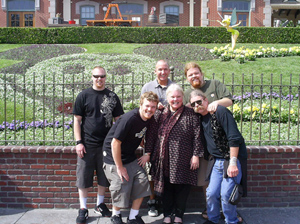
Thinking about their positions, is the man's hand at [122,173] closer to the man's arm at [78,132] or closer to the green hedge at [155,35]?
the man's arm at [78,132]

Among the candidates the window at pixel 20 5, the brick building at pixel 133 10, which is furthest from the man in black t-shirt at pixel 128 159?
the window at pixel 20 5

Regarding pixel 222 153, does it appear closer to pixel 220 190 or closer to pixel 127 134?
pixel 220 190

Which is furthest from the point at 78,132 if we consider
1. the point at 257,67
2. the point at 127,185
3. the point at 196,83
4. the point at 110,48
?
the point at 110,48

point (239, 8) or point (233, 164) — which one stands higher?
point (239, 8)

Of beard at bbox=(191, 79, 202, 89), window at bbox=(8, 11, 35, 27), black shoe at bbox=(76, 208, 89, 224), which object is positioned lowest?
black shoe at bbox=(76, 208, 89, 224)

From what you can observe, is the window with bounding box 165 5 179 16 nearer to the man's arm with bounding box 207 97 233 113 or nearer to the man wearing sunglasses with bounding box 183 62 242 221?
the man wearing sunglasses with bounding box 183 62 242 221

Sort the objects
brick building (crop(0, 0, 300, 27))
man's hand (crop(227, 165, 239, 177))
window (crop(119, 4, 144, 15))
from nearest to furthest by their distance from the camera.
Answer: man's hand (crop(227, 165, 239, 177)), brick building (crop(0, 0, 300, 27)), window (crop(119, 4, 144, 15))

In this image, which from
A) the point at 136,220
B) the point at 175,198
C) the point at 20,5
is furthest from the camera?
the point at 20,5

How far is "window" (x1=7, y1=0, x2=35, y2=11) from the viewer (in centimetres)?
2414

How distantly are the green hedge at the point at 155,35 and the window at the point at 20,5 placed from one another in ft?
24.6

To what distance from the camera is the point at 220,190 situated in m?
3.96

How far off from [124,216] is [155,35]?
46.0 ft

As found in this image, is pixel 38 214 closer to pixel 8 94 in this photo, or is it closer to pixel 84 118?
pixel 84 118

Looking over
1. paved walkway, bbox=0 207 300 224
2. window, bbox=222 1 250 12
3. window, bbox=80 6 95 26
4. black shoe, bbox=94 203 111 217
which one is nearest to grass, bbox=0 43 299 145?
paved walkway, bbox=0 207 300 224
